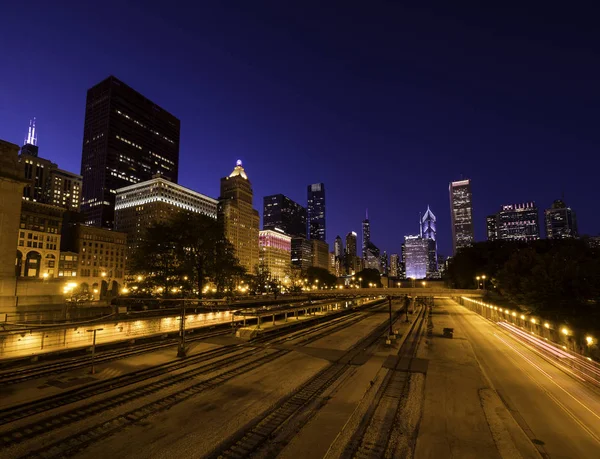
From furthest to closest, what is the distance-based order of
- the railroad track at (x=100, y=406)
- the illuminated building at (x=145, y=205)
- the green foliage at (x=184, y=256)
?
the illuminated building at (x=145, y=205)
the green foliage at (x=184, y=256)
the railroad track at (x=100, y=406)

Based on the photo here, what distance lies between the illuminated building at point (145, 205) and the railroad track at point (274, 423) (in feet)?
512

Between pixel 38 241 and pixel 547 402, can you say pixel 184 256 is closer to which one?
pixel 547 402

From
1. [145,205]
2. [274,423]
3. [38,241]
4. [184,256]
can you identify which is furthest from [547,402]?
[145,205]

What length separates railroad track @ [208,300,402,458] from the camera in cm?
1061

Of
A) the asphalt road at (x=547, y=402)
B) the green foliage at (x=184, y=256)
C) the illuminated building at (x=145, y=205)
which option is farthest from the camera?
the illuminated building at (x=145, y=205)

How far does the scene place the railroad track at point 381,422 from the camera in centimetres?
1080

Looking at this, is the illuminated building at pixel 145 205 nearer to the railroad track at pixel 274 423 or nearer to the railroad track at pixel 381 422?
the railroad track at pixel 274 423

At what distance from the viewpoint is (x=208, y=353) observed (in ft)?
76.9

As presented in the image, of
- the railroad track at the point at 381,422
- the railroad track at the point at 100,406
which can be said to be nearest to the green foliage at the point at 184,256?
the railroad track at the point at 100,406

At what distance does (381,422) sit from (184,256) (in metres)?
48.7

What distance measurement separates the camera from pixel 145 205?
548 ft

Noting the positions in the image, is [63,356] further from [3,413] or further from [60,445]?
[60,445]

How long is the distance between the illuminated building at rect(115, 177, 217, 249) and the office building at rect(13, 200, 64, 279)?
170 ft

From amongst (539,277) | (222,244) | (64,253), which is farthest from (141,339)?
(64,253)
